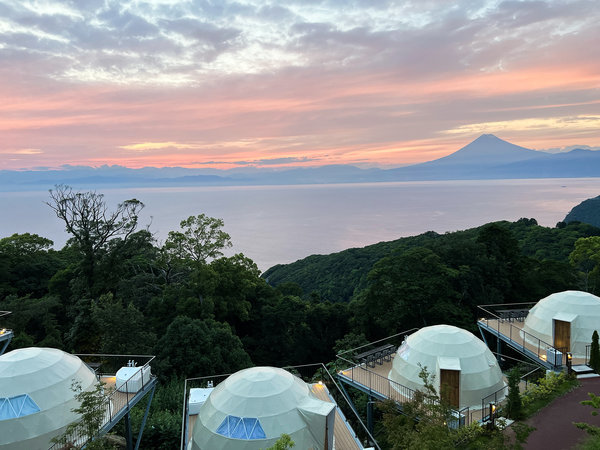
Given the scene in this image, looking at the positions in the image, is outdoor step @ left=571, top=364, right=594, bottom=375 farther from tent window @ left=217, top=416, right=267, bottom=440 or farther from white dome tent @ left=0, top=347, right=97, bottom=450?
white dome tent @ left=0, top=347, right=97, bottom=450

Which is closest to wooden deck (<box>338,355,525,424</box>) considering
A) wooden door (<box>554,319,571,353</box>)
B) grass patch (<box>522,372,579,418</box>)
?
grass patch (<box>522,372,579,418</box>)

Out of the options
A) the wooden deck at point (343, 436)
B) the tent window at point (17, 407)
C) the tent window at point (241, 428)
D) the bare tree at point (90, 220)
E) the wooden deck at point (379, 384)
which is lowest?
the wooden deck at point (379, 384)

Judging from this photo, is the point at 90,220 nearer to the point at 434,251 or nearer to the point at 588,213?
the point at 434,251

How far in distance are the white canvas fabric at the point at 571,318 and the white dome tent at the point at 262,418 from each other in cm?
1570

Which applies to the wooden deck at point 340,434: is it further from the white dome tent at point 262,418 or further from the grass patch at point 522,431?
the grass patch at point 522,431

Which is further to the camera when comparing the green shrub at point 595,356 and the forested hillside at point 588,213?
the forested hillside at point 588,213

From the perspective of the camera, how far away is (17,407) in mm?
13500

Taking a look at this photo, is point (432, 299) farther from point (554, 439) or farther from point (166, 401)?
point (166, 401)

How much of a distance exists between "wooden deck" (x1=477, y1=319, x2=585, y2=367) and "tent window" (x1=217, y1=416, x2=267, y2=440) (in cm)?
1592

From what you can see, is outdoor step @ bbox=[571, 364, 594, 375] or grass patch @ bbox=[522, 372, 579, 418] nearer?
grass patch @ bbox=[522, 372, 579, 418]

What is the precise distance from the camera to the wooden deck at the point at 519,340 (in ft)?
65.6

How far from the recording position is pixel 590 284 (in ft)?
129

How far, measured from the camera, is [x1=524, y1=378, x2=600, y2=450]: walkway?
43.4 ft

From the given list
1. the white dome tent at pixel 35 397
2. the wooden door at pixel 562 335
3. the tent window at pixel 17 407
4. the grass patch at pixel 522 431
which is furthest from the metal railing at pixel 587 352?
the tent window at pixel 17 407
